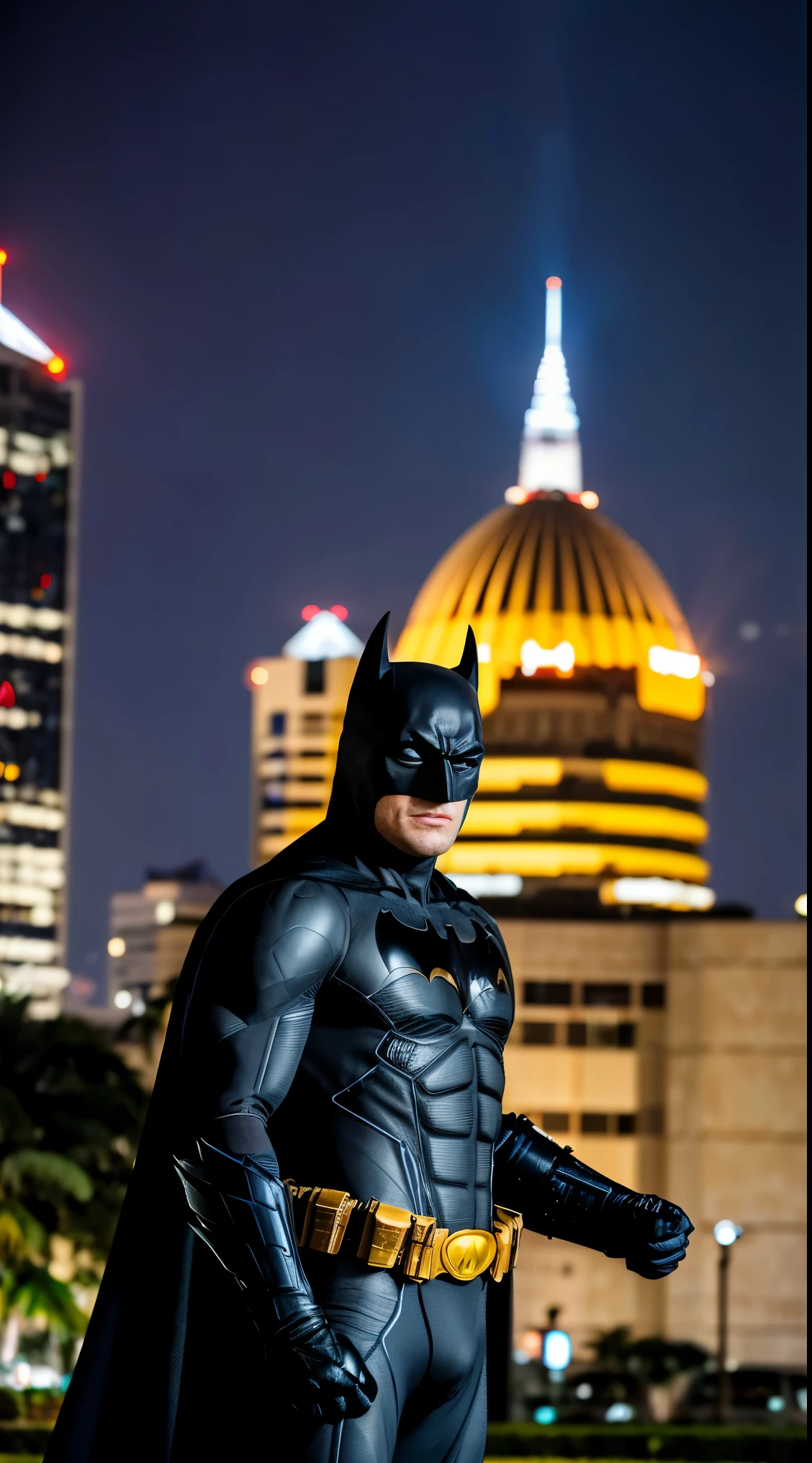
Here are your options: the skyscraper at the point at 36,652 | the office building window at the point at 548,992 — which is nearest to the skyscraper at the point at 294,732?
the skyscraper at the point at 36,652

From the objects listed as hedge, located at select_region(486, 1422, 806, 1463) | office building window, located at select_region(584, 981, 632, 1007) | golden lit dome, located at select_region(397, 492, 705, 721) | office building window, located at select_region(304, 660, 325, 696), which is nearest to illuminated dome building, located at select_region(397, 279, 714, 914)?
golden lit dome, located at select_region(397, 492, 705, 721)

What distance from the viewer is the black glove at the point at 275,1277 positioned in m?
4.25

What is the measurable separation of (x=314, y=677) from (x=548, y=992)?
3486 cm

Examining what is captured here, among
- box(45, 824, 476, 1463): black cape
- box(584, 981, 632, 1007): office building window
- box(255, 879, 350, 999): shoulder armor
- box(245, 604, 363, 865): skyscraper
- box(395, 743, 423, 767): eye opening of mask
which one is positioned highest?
box(245, 604, 363, 865): skyscraper

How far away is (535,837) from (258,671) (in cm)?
1646

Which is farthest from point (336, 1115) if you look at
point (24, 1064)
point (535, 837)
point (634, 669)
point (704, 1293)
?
point (634, 669)

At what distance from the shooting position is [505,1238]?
4949 millimetres

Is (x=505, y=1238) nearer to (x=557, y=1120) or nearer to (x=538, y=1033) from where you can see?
(x=538, y=1033)

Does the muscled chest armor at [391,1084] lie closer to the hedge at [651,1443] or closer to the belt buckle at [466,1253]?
the belt buckle at [466,1253]

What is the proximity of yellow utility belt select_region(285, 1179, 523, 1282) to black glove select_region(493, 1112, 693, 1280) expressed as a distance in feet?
1.66

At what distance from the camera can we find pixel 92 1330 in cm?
475

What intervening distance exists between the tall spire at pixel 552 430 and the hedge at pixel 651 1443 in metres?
100.0

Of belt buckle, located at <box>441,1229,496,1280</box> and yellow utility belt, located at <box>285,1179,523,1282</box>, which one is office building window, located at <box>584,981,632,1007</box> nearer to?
belt buckle, located at <box>441,1229,496,1280</box>

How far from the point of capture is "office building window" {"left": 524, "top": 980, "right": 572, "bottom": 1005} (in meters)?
71.4
